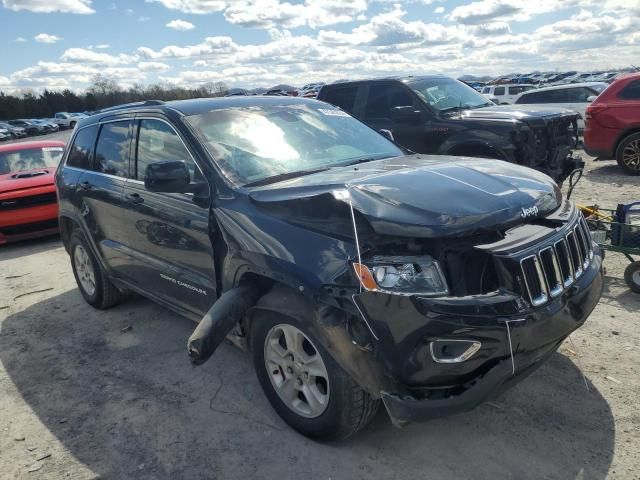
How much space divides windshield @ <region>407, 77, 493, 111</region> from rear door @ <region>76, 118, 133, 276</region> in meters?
4.82

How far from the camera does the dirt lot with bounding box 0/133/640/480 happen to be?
2961 millimetres

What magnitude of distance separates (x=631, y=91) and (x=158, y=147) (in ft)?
30.9

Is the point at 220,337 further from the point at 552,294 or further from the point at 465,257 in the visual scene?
the point at 552,294

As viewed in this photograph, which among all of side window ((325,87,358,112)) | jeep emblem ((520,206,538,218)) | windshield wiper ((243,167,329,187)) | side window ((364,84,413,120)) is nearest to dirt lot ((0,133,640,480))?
jeep emblem ((520,206,538,218))

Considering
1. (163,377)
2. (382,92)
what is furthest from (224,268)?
(382,92)

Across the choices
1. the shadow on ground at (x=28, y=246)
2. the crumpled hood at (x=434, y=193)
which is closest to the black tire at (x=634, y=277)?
the crumpled hood at (x=434, y=193)

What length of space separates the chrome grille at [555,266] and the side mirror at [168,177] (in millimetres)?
2077

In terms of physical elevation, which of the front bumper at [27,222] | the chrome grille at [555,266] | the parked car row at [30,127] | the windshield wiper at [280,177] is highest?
the windshield wiper at [280,177]

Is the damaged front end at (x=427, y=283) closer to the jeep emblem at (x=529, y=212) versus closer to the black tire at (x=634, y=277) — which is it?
the jeep emblem at (x=529, y=212)

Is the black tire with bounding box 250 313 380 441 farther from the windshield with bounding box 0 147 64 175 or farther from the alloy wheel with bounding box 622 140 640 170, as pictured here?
the alloy wheel with bounding box 622 140 640 170

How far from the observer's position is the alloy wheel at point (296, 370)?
120 inches

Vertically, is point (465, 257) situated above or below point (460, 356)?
above

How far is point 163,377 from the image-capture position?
4121 millimetres

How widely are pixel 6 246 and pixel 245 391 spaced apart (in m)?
7.06
